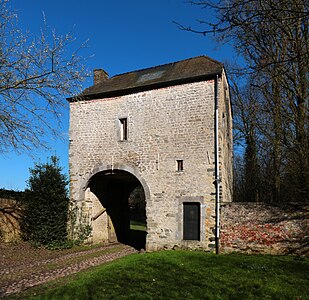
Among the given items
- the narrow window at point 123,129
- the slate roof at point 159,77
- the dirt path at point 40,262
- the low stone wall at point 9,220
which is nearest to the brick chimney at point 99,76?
the slate roof at point 159,77

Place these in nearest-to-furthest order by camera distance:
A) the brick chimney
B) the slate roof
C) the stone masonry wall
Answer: the stone masonry wall, the slate roof, the brick chimney

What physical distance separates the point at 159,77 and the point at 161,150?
11.2 feet

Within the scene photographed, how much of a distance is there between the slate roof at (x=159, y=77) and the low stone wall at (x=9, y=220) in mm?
5512

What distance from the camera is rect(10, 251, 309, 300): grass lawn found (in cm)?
625

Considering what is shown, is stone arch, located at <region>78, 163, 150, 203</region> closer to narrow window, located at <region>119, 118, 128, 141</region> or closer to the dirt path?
narrow window, located at <region>119, 118, 128, 141</region>

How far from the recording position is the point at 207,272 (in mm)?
8102

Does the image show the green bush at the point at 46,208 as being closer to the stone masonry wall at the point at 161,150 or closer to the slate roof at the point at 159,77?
the stone masonry wall at the point at 161,150

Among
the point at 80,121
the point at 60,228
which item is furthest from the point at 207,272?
the point at 80,121

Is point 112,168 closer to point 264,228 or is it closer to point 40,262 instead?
point 40,262

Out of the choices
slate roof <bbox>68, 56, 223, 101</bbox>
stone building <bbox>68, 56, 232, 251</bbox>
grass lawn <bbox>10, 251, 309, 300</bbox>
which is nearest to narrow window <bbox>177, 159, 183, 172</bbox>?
stone building <bbox>68, 56, 232, 251</bbox>

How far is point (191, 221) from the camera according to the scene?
1144cm

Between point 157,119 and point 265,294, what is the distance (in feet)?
26.2

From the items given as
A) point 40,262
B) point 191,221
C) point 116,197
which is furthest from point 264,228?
point 116,197

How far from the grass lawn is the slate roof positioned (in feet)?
21.7
